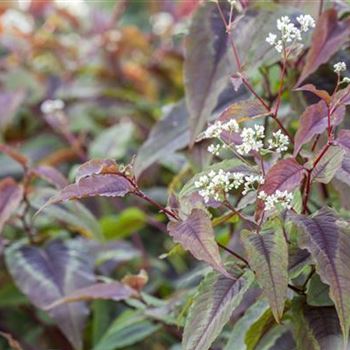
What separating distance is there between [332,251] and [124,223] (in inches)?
35.8

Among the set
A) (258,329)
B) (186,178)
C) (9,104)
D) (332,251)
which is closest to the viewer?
(332,251)

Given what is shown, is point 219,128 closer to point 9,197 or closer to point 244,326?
point 244,326

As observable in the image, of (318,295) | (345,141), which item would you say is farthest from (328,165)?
(318,295)

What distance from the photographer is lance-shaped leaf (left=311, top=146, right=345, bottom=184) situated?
88 centimetres

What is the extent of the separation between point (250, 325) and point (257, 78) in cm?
52

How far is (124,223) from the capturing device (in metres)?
1.73

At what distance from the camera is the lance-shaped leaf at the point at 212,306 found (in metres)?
0.87

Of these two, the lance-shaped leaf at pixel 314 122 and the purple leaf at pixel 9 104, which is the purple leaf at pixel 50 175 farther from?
the purple leaf at pixel 9 104

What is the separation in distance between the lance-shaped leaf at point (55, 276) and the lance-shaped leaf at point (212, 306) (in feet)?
1.53

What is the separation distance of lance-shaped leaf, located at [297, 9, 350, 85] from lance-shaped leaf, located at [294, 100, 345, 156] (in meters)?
0.18

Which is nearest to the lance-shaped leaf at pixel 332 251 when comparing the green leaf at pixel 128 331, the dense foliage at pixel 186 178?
the dense foliage at pixel 186 178

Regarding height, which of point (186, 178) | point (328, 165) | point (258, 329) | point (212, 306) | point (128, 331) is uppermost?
point (328, 165)

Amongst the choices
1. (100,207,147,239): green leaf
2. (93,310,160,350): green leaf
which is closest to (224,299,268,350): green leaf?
(93,310,160,350): green leaf

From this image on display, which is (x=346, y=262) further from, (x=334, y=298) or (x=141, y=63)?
(x=141, y=63)
